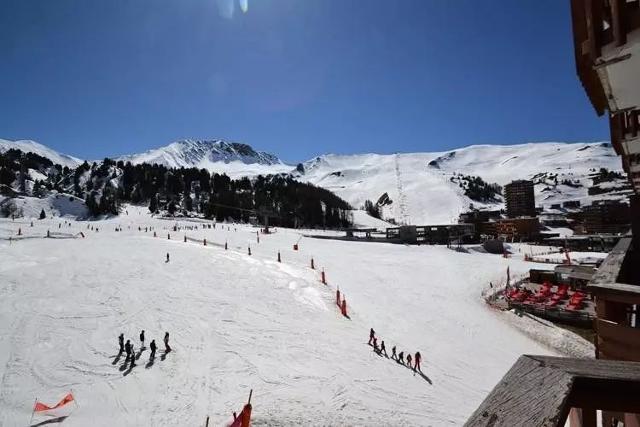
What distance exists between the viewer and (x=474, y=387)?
17.3 meters

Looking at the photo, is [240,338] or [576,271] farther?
[576,271]

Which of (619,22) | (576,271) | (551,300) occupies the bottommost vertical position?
(551,300)

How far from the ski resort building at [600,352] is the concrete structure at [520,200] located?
476 feet

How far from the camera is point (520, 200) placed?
13688 centimetres

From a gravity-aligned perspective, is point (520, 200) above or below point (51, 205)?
below

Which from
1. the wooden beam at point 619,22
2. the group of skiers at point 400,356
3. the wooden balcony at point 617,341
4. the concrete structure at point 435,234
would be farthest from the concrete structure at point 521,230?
the wooden beam at point 619,22

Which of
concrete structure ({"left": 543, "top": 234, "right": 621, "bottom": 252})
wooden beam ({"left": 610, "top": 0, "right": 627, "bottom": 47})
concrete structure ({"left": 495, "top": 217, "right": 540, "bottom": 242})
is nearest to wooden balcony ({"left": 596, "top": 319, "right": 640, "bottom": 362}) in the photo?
wooden beam ({"left": 610, "top": 0, "right": 627, "bottom": 47})

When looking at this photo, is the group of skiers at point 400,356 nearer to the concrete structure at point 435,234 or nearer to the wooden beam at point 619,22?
the wooden beam at point 619,22

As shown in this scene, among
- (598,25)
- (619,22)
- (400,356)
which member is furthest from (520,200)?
(619,22)

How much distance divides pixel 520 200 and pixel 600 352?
494ft

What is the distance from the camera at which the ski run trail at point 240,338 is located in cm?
1445

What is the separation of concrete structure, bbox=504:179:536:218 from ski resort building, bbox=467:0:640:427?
476 ft

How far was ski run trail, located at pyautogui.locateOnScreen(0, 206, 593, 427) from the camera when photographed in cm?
1445

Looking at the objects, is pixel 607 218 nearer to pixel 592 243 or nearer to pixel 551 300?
pixel 592 243
